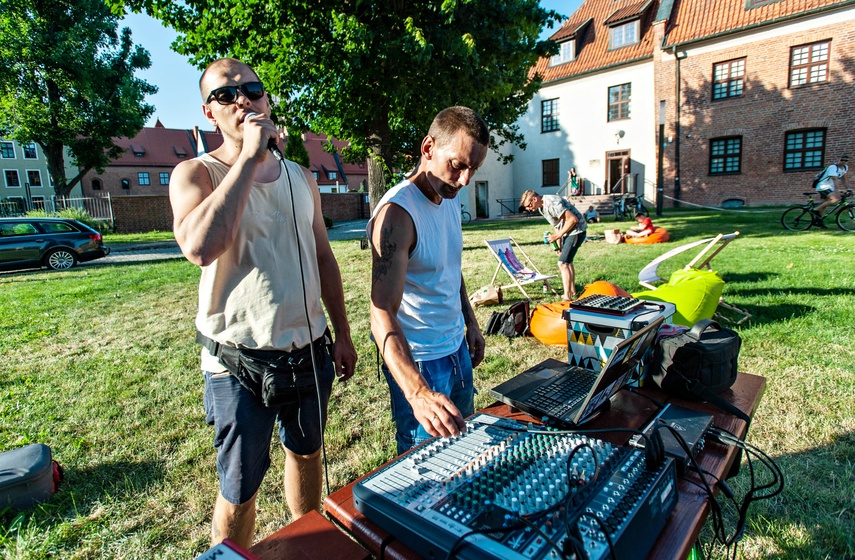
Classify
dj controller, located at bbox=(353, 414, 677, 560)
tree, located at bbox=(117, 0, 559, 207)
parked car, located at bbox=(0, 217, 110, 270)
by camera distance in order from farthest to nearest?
A: parked car, located at bbox=(0, 217, 110, 270) < tree, located at bbox=(117, 0, 559, 207) < dj controller, located at bbox=(353, 414, 677, 560)

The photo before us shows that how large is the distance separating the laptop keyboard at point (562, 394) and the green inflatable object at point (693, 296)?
2993mm

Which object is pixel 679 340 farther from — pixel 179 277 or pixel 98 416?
pixel 179 277

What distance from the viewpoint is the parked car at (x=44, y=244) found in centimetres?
1208

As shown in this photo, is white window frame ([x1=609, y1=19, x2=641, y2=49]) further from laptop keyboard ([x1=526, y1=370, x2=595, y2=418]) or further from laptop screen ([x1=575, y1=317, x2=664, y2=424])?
laptop screen ([x1=575, y1=317, x2=664, y2=424])

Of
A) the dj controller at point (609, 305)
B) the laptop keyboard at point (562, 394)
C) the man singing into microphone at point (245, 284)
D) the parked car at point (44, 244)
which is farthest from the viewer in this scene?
the parked car at point (44, 244)

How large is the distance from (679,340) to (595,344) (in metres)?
0.32

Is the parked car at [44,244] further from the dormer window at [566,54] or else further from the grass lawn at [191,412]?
the dormer window at [566,54]

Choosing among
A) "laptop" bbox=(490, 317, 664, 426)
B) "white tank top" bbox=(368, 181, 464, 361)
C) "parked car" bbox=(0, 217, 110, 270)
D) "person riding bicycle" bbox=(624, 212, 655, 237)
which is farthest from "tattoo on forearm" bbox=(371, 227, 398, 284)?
"parked car" bbox=(0, 217, 110, 270)

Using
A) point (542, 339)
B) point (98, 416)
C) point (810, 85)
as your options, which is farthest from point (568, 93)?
point (98, 416)

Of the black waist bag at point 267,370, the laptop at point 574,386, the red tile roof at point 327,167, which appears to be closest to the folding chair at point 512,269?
the laptop at point 574,386

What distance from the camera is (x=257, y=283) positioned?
1.75 meters

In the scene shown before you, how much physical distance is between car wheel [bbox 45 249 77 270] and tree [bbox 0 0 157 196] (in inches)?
677

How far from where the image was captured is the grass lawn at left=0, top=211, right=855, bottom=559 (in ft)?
8.08

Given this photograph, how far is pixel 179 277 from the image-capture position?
405 inches
